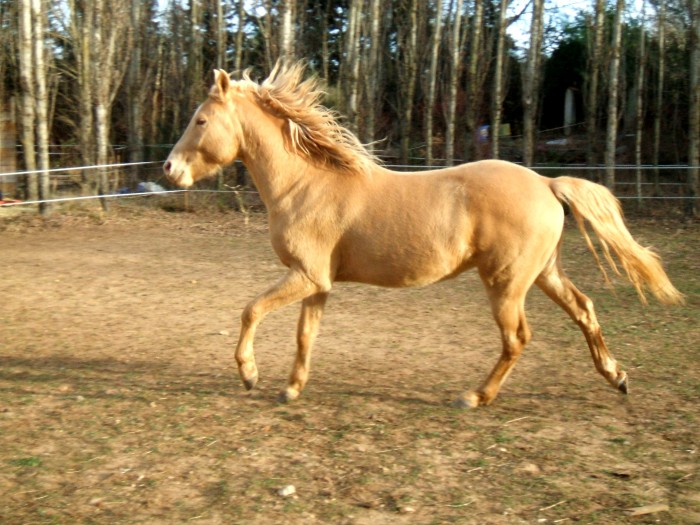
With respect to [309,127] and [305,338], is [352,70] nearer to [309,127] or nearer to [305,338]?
[309,127]

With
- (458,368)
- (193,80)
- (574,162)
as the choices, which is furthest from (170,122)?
(458,368)

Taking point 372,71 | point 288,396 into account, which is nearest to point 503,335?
point 288,396

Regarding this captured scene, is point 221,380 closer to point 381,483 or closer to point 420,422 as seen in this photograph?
point 420,422

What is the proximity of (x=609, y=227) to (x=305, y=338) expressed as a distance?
7.38ft

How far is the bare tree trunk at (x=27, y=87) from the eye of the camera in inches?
573

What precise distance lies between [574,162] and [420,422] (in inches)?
797

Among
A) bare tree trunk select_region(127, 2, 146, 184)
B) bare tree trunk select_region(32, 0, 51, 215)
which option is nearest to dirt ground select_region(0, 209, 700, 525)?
bare tree trunk select_region(32, 0, 51, 215)

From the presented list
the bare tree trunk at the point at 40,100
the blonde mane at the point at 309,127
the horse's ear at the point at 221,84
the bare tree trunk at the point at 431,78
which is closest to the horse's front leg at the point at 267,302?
the blonde mane at the point at 309,127

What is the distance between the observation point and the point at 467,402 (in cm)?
484

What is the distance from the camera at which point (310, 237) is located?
4844 millimetres

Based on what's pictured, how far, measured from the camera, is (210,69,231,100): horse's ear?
4977 millimetres

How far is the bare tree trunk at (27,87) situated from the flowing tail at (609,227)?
12818mm

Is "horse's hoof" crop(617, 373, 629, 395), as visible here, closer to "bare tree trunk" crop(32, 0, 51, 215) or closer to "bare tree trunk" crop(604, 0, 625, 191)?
"bare tree trunk" crop(604, 0, 625, 191)

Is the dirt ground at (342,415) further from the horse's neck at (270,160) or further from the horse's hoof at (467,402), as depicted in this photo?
the horse's neck at (270,160)
